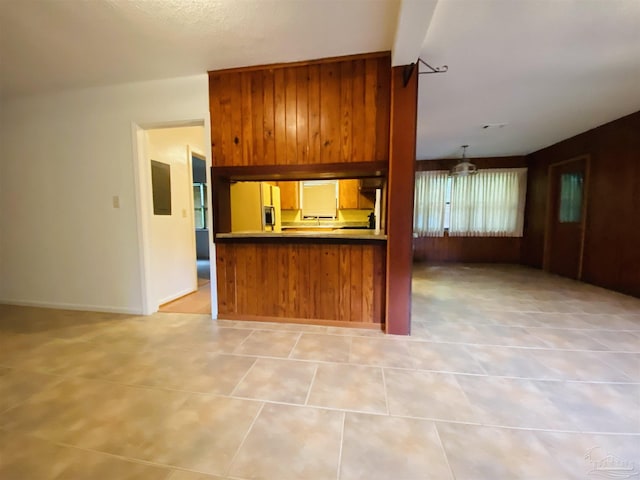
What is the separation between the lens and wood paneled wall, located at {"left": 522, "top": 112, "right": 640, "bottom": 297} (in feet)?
11.8

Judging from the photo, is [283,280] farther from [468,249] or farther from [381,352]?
[468,249]

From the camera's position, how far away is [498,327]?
257cm

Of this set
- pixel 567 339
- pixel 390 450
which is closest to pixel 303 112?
pixel 390 450

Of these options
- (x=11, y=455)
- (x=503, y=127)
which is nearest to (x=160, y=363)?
(x=11, y=455)

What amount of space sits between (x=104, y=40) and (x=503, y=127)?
16.1 feet

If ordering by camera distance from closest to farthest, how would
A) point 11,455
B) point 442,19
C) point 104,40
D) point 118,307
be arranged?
point 11,455, point 442,19, point 104,40, point 118,307

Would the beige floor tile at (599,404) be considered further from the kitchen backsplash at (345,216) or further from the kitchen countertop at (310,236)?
the kitchen backsplash at (345,216)

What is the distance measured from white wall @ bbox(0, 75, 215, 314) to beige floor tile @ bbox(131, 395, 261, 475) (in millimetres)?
2030

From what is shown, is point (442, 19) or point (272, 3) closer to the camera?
point (272, 3)

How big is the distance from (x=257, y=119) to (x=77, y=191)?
221 cm

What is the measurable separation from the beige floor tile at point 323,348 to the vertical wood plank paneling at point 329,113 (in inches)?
61.7

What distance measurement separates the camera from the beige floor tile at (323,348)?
200 centimetres

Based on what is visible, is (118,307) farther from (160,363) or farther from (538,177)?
(538,177)

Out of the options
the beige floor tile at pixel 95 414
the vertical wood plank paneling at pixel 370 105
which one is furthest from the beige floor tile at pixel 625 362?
the beige floor tile at pixel 95 414
